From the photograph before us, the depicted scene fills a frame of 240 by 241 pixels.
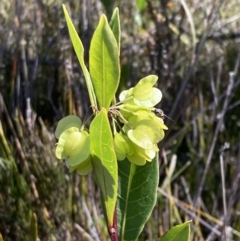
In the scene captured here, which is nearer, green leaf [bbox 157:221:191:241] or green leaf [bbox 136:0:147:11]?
green leaf [bbox 157:221:191:241]

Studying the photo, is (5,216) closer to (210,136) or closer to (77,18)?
(210,136)

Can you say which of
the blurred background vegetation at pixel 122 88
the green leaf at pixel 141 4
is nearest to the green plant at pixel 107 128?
the blurred background vegetation at pixel 122 88

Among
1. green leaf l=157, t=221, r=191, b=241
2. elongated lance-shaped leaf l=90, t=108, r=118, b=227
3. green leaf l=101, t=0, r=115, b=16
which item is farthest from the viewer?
green leaf l=101, t=0, r=115, b=16

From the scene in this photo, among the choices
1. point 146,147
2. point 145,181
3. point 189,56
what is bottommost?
point 189,56

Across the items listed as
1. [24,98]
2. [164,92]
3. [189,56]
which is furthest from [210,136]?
[24,98]

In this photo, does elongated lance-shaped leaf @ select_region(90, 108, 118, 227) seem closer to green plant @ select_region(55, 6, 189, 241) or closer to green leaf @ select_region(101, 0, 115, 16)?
green plant @ select_region(55, 6, 189, 241)

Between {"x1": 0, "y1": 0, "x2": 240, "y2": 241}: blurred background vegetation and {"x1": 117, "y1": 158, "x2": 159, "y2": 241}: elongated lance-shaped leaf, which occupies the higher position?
{"x1": 117, "y1": 158, "x2": 159, "y2": 241}: elongated lance-shaped leaf

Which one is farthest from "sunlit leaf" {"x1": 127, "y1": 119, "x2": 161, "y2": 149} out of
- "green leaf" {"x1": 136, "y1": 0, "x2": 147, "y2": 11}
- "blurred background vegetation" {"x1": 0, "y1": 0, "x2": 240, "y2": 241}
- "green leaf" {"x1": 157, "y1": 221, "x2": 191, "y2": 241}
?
"green leaf" {"x1": 136, "y1": 0, "x2": 147, "y2": 11}

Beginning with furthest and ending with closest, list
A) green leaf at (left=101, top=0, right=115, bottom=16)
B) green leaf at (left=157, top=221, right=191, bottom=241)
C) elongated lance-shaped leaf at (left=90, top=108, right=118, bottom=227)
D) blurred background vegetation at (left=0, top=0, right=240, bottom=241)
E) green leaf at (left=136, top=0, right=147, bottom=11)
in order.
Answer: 1. green leaf at (left=136, top=0, right=147, bottom=11)
2. green leaf at (left=101, top=0, right=115, bottom=16)
3. blurred background vegetation at (left=0, top=0, right=240, bottom=241)
4. green leaf at (left=157, top=221, right=191, bottom=241)
5. elongated lance-shaped leaf at (left=90, top=108, right=118, bottom=227)
